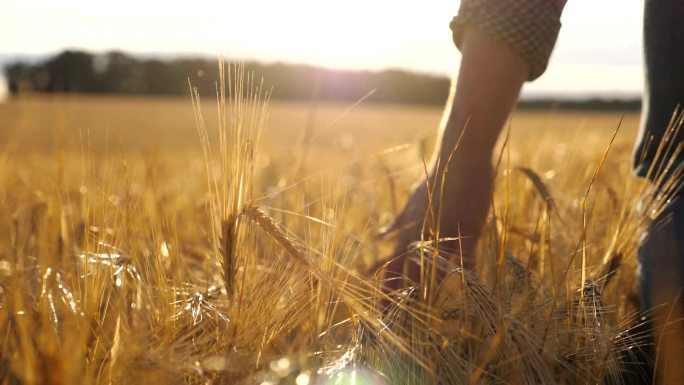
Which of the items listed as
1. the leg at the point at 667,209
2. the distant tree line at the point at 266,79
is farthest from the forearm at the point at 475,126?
the distant tree line at the point at 266,79

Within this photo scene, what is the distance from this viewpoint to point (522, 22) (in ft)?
3.30

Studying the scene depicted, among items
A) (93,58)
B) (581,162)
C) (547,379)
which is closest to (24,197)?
(547,379)

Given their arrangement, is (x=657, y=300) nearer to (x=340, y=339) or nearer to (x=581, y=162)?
(x=340, y=339)

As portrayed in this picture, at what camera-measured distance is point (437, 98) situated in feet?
82.0

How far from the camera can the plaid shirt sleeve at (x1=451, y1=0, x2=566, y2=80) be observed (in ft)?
3.30

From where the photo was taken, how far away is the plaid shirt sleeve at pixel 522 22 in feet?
3.30

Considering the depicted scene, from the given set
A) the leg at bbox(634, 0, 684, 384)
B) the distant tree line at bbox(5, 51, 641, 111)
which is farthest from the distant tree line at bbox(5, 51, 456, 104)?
the leg at bbox(634, 0, 684, 384)

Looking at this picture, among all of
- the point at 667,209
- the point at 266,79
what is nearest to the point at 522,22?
the point at 667,209

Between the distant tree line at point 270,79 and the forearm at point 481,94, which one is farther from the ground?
the forearm at point 481,94

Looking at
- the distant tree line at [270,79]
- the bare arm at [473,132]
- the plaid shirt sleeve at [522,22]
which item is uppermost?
the plaid shirt sleeve at [522,22]

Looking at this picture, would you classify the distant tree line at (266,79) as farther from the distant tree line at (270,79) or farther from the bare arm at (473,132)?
the bare arm at (473,132)

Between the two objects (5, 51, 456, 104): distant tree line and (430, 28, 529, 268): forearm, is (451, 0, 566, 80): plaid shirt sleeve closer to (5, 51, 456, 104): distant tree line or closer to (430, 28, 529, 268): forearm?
(430, 28, 529, 268): forearm

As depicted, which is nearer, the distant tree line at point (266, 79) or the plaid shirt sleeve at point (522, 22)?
the plaid shirt sleeve at point (522, 22)

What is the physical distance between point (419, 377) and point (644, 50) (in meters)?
0.77
